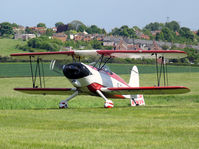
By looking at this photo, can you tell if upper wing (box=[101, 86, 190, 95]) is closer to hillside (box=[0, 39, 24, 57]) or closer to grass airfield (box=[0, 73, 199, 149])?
grass airfield (box=[0, 73, 199, 149])

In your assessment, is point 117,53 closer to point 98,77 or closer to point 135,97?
point 98,77

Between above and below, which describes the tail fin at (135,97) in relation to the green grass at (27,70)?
above

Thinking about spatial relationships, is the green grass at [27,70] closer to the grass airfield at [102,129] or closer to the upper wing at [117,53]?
the upper wing at [117,53]

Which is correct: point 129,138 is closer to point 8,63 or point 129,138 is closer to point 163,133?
point 163,133

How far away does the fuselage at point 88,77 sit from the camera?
62.6ft

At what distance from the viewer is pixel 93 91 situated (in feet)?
67.5

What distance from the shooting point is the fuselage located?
62.6 feet

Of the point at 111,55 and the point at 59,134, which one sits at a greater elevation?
the point at 111,55

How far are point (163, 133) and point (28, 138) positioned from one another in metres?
3.02

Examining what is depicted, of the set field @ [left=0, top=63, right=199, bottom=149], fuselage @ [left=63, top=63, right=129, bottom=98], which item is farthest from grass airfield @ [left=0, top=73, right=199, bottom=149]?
fuselage @ [left=63, top=63, right=129, bottom=98]

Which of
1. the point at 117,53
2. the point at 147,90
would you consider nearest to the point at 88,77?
the point at 117,53

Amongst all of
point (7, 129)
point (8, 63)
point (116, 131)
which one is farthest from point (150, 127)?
point (8, 63)

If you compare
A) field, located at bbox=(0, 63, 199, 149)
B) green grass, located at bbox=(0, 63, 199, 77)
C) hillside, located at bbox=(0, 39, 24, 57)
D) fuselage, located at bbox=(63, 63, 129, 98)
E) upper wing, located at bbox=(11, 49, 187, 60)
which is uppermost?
upper wing, located at bbox=(11, 49, 187, 60)

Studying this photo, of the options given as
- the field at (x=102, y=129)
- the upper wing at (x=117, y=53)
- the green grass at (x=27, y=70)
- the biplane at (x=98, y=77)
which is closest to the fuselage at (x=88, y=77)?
the biplane at (x=98, y=77)
